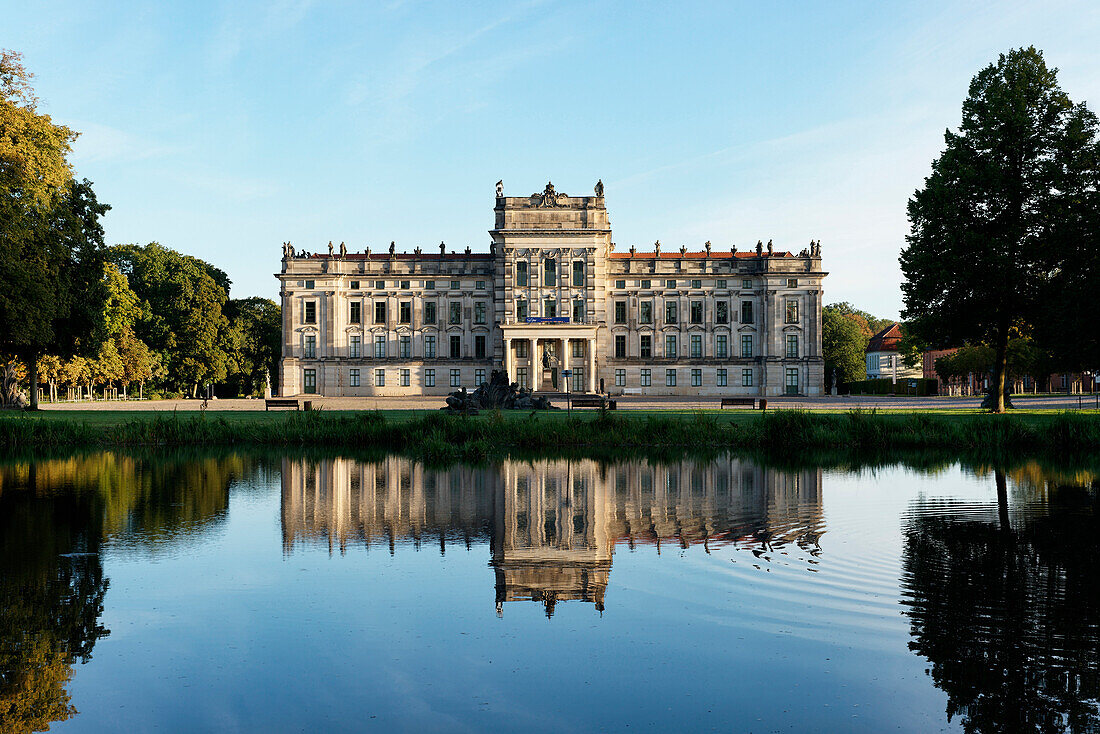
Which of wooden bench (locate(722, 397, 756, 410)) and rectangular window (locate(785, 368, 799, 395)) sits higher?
rectangular window (locate(785, 368, 799, 395))

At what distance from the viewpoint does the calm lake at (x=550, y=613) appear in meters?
6.09

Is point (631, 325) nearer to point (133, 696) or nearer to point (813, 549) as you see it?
point (813, 549)

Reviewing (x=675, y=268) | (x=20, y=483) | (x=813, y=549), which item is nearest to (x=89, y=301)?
(x=20, y=483)

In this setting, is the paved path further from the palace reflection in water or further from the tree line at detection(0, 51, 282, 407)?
the palace reflection in water

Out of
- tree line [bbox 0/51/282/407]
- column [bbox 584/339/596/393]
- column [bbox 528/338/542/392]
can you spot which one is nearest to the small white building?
column [bbox 584/339/596/393]

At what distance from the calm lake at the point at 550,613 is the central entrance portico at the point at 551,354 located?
185 ft

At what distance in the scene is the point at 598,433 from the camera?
28.7 m

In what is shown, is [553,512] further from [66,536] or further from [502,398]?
[502,398]

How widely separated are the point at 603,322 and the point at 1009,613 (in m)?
65.9

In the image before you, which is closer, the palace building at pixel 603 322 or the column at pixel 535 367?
the column at pixel 535 367

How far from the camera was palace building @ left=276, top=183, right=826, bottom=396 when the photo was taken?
2975 inches

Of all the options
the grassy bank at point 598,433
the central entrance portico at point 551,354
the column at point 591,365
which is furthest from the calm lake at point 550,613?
the central entrance portico at point 551,354

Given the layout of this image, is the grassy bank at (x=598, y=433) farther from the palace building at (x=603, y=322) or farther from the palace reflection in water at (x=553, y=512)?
the palace building at (x=603, y=322)

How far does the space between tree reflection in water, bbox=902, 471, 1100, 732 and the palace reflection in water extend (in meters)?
1.87
